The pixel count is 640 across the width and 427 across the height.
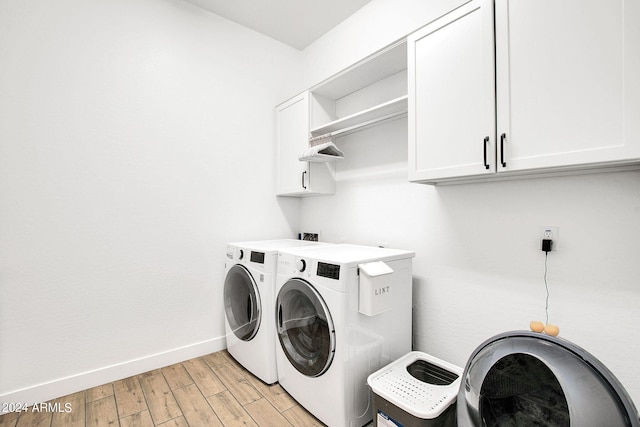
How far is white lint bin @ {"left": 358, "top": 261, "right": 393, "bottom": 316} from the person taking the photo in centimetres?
146

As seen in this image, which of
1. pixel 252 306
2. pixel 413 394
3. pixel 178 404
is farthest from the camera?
pixel 252 306

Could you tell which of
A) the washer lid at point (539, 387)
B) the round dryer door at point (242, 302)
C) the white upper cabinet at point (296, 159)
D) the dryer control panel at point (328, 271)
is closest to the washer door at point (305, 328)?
the dryer control panel at point (328, 271)

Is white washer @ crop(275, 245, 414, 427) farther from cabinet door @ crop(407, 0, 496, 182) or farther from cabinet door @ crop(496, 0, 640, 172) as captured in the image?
cabinet door @ crop(496, 0, 640, 172)

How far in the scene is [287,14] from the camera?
2.43 meters

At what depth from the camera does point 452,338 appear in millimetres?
1790

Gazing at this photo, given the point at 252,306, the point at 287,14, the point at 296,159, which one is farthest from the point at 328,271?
the point at 287,14

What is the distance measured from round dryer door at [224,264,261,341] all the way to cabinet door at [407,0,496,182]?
133 cm

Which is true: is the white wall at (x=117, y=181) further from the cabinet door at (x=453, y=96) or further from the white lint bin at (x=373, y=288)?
the cabinet door at (x=453, y=96)

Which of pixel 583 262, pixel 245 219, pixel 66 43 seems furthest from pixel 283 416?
pixel 66 43

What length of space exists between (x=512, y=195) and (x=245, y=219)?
2.02 metres

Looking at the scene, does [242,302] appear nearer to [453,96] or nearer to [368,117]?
[368,117]

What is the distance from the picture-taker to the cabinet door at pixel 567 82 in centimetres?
103

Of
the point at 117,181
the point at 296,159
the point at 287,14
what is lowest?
the point at 117,181

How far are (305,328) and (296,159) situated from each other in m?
1.45
